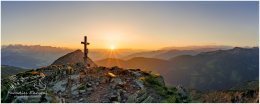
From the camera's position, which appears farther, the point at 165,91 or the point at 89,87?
the point at 89,87

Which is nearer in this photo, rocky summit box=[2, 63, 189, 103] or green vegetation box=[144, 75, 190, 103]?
rocky summit box=[2, 63, 189, 103]

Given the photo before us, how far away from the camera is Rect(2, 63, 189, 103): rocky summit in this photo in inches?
896

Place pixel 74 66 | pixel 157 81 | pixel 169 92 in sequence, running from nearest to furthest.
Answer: pixel 169 92, pixel 157 81, pixel 74 66

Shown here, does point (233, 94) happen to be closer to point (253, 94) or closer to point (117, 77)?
point (253, 94)

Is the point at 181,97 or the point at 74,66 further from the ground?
the point at 74,66

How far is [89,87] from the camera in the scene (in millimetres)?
24672

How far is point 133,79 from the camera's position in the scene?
86.1 ft

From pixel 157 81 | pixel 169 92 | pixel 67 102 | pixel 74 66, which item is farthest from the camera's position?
pixel 74 66

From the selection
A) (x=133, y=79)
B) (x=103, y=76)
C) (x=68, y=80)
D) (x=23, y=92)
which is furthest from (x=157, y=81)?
(x=23, y=92)

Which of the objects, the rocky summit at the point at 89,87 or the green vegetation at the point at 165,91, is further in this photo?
the green vegetation at the point at 165,91

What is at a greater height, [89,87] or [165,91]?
[89,87]

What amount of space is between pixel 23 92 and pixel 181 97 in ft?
33.0

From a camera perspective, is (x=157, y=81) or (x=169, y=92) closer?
(x=169, y=92)

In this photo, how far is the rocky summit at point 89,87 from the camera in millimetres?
22758
